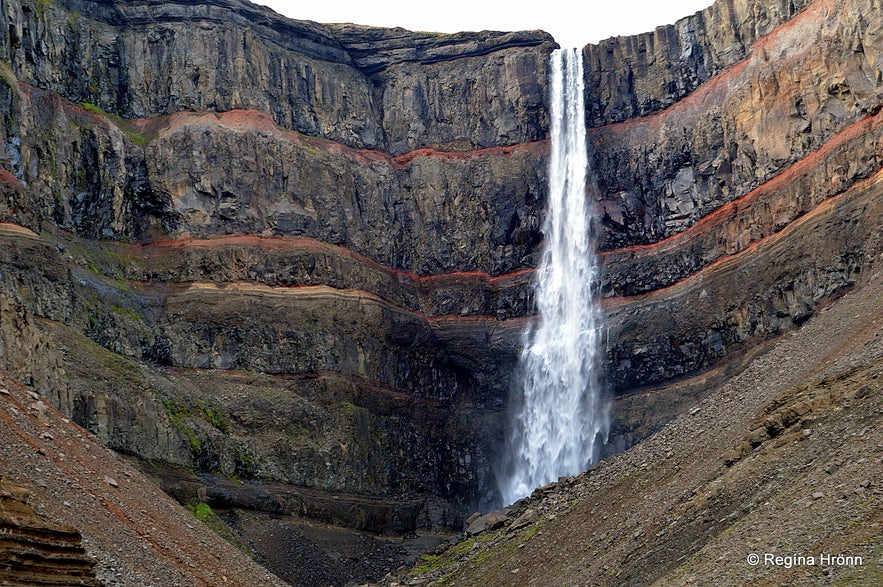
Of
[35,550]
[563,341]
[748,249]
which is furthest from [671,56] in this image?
[35,550]

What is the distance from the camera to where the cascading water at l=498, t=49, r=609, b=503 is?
48.8 metres

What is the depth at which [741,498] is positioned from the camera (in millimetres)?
23750

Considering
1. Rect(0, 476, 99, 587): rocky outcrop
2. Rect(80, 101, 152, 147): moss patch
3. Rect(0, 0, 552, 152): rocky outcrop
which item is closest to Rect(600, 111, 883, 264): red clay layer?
Rect(0, 0, 552, 152): rocky outcrop

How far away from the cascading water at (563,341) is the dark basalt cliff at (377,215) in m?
0.87

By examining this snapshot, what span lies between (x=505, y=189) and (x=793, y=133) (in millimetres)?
16188

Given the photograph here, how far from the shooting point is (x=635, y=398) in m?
48.2

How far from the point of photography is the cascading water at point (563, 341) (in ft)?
160

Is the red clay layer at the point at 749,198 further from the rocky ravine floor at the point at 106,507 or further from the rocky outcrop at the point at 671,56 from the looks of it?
the rocky ravine floor at the point at 106,507

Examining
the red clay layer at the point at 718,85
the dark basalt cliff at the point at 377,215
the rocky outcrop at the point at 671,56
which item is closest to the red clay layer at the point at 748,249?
the dark basalt cliff at the point at 377,215

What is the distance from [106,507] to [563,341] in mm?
28901

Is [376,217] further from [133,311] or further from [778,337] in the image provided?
[778,337]

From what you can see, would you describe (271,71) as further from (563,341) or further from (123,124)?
(563,341)

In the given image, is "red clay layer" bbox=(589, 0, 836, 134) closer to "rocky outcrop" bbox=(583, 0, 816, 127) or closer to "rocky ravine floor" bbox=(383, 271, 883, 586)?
"rocky outcrop" bbox=(583, 0, 816, 127)

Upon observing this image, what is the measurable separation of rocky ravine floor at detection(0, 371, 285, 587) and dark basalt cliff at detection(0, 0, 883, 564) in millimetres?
6838
